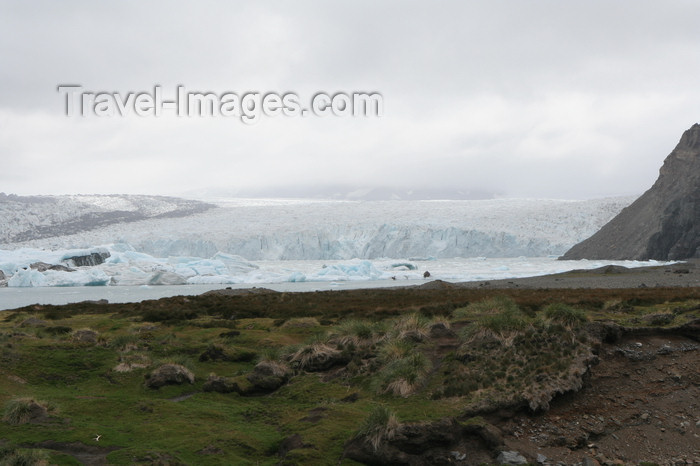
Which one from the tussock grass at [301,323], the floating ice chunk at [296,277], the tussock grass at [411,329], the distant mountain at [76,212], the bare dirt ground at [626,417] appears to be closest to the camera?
the bare dirt ground at [626,417]

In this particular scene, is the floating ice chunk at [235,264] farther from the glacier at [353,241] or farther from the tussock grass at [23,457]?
the tussock grass at [23,457]

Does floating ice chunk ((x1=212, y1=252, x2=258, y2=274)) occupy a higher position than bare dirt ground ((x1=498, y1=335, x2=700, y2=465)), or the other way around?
bare dirt ground ((x1=498, y1=335, x2=700, y2=465))

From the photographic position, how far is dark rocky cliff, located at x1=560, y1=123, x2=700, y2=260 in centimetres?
6050

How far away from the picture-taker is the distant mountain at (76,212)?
85438mm

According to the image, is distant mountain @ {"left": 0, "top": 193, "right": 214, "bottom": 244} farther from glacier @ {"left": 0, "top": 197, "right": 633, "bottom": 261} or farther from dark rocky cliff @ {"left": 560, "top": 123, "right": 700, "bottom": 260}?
dark rocky cliff @ {"left": 560, "top": 123, "right": 700, "bottom": 260}

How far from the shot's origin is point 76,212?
331 feet

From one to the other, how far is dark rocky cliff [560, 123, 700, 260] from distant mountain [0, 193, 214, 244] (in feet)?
221

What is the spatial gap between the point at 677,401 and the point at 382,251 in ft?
207

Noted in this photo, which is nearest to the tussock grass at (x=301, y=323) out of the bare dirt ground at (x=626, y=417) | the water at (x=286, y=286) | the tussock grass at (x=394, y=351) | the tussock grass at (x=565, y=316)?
the tussock grass at (x=394, y=351)

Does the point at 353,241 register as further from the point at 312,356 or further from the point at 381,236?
the point at 312,356

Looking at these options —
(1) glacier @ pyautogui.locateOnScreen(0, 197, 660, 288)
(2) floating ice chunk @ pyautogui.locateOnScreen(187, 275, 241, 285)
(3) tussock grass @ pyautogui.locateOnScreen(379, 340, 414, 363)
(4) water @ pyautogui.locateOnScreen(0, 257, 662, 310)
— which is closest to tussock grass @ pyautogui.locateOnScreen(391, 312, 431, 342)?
(3) tussock grass @ pyautogui.locateOnScreen(379, 340, 414, 363)

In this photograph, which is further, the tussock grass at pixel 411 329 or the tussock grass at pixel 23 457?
the tussock grass at pixel 411 329

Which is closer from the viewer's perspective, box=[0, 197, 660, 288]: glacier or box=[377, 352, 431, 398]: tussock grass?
box=[377, 352, 431, 398]: tussock grass

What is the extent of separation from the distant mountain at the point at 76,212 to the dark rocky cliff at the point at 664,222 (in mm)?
67332
